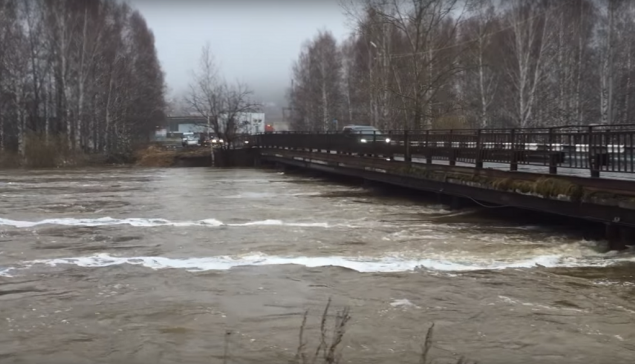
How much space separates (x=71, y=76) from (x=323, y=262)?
42807mm

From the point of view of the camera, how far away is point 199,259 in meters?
11.0

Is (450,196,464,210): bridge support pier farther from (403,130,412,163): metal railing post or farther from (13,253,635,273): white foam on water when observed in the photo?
(13,253,635,273): white foam on water

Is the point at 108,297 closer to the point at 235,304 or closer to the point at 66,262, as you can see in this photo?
the point at 235,304

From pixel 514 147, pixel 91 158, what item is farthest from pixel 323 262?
pixel 91 158

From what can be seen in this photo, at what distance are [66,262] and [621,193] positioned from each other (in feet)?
33.7

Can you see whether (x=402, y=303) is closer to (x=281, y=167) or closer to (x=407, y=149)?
(x=407, y=149)

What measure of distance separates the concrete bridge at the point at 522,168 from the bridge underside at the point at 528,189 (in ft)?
0.07

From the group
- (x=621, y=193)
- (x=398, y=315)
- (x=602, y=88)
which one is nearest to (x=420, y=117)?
(x=602, y=88)

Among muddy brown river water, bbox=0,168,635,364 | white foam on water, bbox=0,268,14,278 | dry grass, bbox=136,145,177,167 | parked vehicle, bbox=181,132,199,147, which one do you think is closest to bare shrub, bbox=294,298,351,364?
muddy brown river water, bbox=0,168,635,364

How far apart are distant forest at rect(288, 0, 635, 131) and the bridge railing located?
7887mm

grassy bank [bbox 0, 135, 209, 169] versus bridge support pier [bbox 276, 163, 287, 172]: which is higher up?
grassy bank [bbox 0, 135, 209, 169]

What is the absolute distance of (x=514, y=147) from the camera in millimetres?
15352

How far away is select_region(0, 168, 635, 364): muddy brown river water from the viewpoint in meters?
6.39

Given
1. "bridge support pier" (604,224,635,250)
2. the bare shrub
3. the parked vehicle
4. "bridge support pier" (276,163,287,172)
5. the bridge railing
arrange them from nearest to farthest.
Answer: the bare shrub → "bridge support pier" (604,224,635,250) → the bridge railing → "bridge support pier" (276,163,287,172) → the parked vehicle
